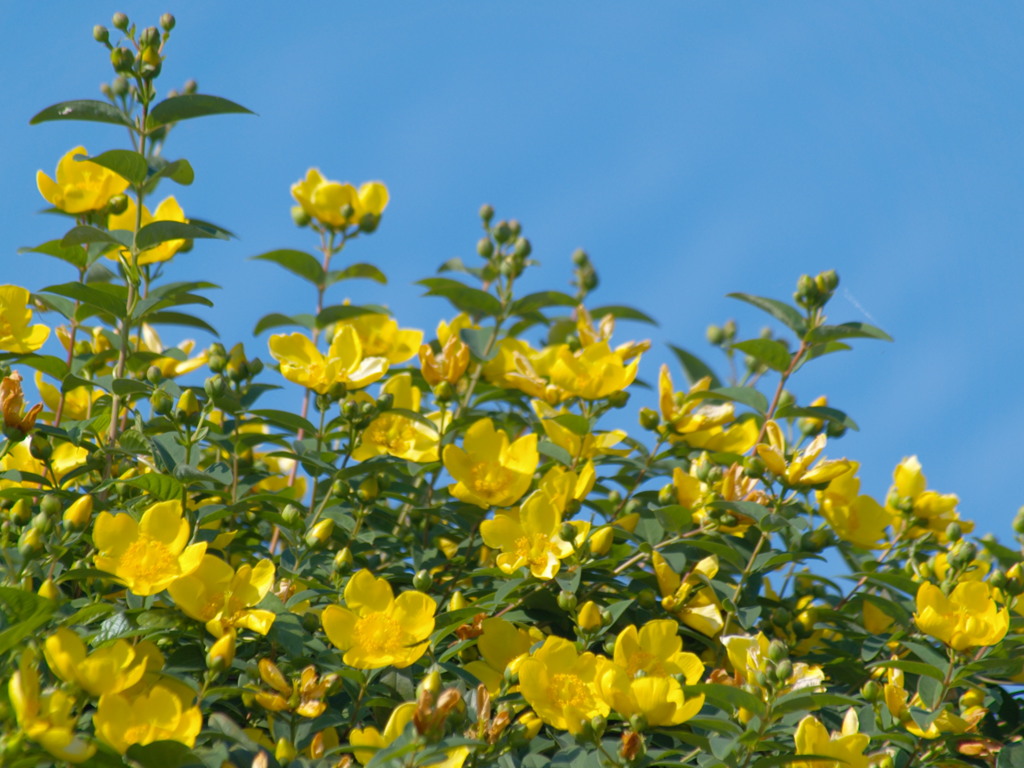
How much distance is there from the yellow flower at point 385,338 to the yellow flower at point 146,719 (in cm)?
124

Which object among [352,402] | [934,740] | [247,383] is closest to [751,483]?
[934,740]

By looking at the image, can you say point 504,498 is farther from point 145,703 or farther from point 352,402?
point 145,703

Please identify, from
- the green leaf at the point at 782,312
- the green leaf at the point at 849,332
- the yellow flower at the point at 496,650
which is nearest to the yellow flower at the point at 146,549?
the yellow flower at the point at 496,650

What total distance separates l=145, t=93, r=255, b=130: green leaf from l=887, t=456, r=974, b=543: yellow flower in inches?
66.6

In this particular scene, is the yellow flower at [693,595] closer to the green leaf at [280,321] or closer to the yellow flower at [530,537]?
the yellow flower at [530,537]

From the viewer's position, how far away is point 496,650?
1940 mm

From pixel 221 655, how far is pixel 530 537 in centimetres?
63

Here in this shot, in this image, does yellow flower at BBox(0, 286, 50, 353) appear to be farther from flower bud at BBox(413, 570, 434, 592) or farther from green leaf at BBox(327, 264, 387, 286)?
flower bud at BBox(413, 570, 434, 592)

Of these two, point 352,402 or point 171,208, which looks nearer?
point 352,402

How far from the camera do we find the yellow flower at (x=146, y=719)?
156 centimetres

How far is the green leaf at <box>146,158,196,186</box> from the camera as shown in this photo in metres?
2.13

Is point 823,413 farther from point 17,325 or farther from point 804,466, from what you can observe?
point 17,325

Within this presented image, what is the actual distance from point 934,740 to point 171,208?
198 centimetres

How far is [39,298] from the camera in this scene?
2420 mm
